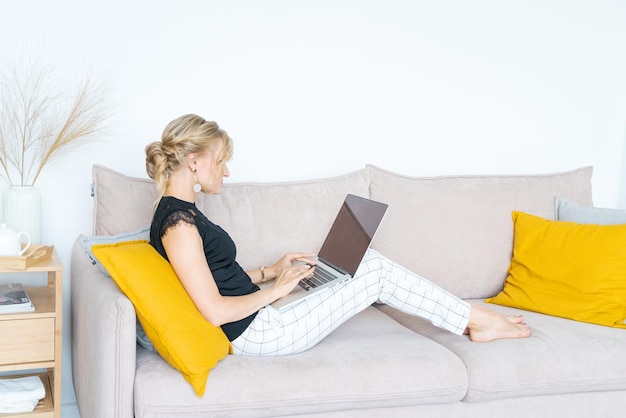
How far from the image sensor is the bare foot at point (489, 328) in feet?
7.82

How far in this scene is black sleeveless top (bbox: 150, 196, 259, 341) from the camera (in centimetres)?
209

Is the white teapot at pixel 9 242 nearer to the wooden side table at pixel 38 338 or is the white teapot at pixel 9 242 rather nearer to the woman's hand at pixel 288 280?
the wooden side table at pixel 38 338

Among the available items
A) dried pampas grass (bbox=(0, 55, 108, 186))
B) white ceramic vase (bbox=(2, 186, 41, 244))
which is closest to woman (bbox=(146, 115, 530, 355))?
white ceramic vase (bbox=(2, 186, 41, 244))

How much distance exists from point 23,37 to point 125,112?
458mm

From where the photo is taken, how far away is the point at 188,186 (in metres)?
2.26

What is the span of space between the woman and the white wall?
0.73 metres

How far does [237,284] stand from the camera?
7.45 ft

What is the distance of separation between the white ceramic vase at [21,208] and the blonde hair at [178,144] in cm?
58

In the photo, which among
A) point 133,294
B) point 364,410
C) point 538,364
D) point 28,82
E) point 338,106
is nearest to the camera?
point 133,294

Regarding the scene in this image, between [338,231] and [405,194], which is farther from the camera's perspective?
[405,194]

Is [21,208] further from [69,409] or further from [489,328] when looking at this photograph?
[489,328]

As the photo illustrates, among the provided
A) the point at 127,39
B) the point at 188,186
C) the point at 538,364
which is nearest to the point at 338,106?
the point at 127,39

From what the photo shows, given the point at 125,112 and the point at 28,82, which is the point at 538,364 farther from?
the point at 28,82

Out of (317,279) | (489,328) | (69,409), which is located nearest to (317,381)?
(317,279)
